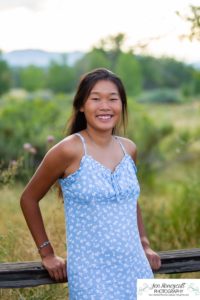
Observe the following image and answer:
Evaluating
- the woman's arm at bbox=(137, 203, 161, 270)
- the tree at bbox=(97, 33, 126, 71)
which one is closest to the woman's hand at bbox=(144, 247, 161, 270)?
the woman's arm at bbox=(137, 203, 161, 270)

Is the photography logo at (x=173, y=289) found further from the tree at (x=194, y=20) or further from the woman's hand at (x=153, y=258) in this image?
the tree at (x=194, y=20)

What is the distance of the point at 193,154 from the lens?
14.5 meters

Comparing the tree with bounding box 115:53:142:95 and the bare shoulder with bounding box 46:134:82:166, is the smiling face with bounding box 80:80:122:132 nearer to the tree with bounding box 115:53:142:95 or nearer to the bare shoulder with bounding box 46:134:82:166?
the bare shoulder with bounding box 46:134:82:166

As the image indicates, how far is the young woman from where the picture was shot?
270cm

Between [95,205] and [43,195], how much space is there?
0.86 ft

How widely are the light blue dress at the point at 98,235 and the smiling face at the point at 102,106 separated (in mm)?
168

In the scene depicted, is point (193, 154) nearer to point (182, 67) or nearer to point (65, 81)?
point (182, 67)

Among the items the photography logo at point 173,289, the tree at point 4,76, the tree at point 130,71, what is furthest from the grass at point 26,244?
the tree at point 4,76

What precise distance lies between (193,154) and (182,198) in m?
7.86

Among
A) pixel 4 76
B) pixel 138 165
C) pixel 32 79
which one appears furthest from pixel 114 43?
pixel 32 79

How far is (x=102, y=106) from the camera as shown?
9.27 ft

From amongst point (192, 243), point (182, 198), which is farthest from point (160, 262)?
point (182, 198)

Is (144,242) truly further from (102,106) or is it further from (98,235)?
(102,106)

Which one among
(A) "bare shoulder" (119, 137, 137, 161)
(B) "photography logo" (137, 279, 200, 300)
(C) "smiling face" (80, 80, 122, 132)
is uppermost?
(C) "smiling face" (80, 80, 122, 132)
